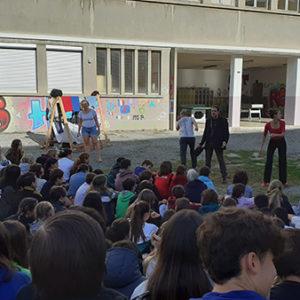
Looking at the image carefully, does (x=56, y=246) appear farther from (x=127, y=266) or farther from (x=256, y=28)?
(x=256, y=28)

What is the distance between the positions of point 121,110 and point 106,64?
2.05m

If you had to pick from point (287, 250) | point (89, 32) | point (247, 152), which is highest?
point (89, 32)

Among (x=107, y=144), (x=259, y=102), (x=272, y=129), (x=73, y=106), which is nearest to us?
(x=272, y=129)

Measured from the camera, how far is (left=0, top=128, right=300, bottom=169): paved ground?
13.4m

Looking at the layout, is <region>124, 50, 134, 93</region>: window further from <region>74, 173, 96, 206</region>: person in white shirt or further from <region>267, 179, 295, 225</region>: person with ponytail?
<region>267, 179, 295, 225</region>: person with ponytail

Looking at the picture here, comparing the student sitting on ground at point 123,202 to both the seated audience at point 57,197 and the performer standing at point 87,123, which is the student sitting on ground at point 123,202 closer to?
the seated audience at point 57,197

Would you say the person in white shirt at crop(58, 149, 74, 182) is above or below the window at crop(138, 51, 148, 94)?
below

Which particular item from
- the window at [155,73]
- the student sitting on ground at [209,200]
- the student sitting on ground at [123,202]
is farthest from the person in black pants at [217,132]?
the window at [155,73]

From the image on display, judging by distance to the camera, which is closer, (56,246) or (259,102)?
(56,246)

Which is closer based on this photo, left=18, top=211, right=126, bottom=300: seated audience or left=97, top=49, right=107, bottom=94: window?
left=18, top=211, right=126, bottom=300: seated audience

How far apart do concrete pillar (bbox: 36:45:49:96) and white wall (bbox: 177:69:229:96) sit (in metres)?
15.3

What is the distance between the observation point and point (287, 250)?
229cm

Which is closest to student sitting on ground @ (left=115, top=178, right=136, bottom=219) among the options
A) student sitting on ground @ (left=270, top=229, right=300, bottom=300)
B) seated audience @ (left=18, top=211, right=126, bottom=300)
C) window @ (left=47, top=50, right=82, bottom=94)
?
student sitting on ground @ (left=270, top=229, right=300, bottom=300)

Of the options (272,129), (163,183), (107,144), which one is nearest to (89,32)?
(107,144)
